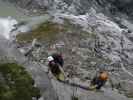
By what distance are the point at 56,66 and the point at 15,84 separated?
6.08 meters

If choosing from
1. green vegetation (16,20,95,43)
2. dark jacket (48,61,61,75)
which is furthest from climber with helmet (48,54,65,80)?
green vegetation (16,20,95,43)

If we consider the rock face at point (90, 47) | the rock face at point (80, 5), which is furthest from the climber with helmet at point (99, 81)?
the rock face at point (80, 5)

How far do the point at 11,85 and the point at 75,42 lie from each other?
16.0 metres

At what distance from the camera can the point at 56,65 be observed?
Answer: 1858 cm

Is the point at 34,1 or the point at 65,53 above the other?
the point at 34,1

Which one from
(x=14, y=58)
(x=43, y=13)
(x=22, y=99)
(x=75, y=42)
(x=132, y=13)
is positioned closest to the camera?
(x=22, y=99)

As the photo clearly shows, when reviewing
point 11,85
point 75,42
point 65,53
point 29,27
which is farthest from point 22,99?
point 29,27

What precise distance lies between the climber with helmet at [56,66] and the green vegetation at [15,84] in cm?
466

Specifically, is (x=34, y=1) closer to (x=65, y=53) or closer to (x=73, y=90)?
(x=65, y=53)

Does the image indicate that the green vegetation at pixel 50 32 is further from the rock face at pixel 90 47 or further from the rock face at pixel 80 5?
the rock face at pixel 80 5

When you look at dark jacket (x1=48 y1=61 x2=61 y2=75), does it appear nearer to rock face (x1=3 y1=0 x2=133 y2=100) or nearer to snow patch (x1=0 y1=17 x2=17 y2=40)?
rock face (x1=3 y1=0 x2=133 y2=100)

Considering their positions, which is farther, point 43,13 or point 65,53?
point 43,13

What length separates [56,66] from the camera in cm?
1862

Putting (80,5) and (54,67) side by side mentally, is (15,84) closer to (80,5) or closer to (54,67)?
(54,67)
